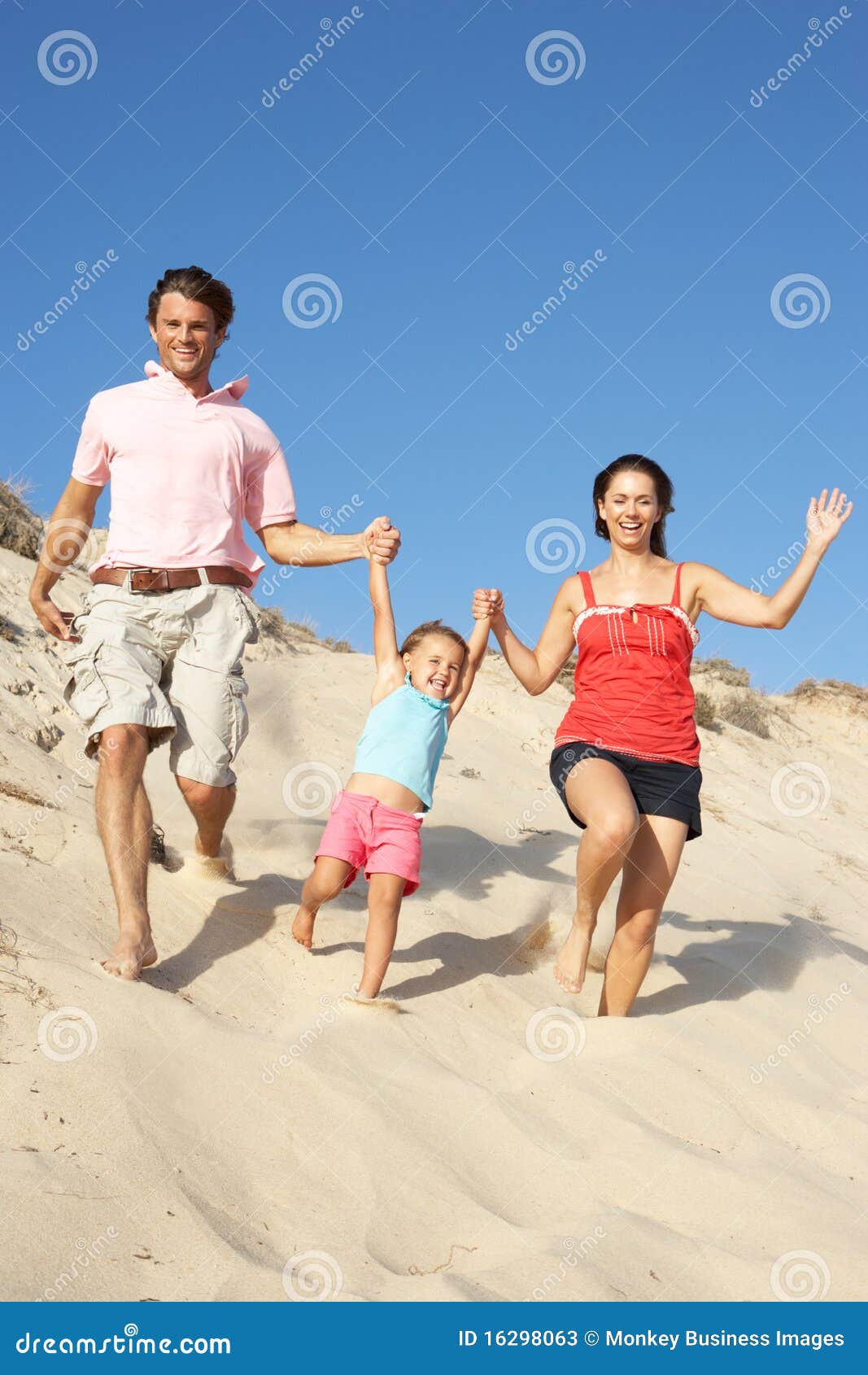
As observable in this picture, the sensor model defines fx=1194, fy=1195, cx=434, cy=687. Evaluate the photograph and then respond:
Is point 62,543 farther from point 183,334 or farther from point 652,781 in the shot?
point 652,781

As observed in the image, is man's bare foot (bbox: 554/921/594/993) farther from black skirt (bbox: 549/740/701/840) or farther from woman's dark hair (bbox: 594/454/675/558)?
woman's dark hair (bbox: 594/454/675/558)

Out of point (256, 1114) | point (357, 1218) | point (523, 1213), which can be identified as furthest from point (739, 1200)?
point (256, 1114)

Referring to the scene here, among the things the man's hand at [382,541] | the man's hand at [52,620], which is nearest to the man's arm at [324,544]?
the man's hand at [382,541]

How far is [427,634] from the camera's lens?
15.1ft

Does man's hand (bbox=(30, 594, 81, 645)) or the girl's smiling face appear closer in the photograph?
man's hand (bbox=(30, 594, 81, 645))

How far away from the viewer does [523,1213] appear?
2.91 m

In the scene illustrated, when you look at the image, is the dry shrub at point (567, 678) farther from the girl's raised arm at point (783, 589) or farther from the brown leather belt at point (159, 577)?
the brown leather belt at point (159, 577)

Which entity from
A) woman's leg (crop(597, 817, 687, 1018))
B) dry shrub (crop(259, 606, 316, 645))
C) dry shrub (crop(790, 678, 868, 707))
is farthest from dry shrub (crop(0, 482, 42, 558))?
dry shrub (crop(790, 678, 868, 707))

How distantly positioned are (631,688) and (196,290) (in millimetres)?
2160

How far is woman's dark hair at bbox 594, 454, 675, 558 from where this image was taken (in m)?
4.71

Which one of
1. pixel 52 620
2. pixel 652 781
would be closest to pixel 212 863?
pixel 52 620

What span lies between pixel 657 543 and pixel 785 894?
3.98 m

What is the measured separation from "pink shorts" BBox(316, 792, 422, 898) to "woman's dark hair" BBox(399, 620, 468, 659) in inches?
25.4

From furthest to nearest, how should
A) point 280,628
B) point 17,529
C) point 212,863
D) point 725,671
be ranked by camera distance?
point 725,671 → point 280,628 → point 17,529 → point 212,863
